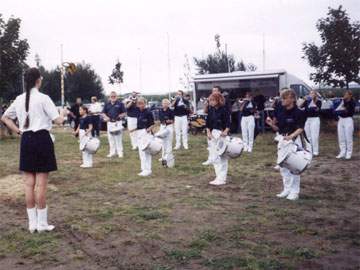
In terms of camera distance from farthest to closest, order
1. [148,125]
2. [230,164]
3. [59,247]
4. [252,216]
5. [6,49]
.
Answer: [6,49], [230,164], [148,125], [252,216], [59,247]

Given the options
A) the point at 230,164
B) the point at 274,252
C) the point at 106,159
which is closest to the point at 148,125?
the point at 230,164

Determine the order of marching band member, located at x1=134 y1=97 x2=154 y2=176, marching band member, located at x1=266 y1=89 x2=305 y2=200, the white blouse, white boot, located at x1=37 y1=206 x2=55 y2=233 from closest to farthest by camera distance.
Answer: the white blouse < white boot, located at x1=37 y1=206 x2=55 y2=233 < marching band member, located at x1=266 y1=89 x2=305 y2=200 < marching band member, located at x1=134 y1=97 x2=154 y2=176

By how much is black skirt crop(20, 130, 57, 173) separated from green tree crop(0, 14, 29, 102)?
20.0 m

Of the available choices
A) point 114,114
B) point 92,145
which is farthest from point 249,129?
point 92,145

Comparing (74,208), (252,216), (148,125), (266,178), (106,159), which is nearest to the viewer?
(252,216)

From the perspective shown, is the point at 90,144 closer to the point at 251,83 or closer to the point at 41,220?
the point at 41,220

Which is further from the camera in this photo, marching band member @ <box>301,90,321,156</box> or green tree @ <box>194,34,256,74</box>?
green tree @ <box>194,34,256,74</box>

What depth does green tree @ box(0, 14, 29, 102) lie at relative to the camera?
24922 millimetres

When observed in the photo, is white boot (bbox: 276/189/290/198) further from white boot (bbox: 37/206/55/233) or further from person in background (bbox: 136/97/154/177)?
white boot (bbox: 37/206/55/233)

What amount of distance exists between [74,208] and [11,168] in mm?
6195

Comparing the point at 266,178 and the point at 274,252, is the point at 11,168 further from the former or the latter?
the point at 274,252

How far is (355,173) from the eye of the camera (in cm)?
1102

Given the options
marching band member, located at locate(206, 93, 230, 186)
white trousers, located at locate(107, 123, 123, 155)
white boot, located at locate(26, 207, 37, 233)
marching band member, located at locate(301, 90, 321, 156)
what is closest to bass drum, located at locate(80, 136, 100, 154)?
white trousers, located at locate(107, 123, 123, 155)

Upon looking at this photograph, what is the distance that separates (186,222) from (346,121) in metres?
8.23
